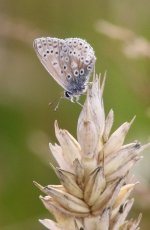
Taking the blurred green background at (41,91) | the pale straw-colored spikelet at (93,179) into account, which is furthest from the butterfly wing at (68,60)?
the blurred green background at (41,91)

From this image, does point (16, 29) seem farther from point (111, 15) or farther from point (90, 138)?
point (90, 138)

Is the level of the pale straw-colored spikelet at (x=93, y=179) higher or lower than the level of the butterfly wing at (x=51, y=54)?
lower

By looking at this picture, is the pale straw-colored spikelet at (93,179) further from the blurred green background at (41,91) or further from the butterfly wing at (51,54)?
the blurred green background at (41,91)

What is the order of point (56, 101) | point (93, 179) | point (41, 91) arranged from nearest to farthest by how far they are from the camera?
point (93, 179) → point (41, 91) → point (56, 101)

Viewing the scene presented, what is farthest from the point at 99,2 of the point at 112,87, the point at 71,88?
the point at 71,88

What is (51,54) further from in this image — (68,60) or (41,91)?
(41,91)

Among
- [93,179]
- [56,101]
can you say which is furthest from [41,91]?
[93,179]
